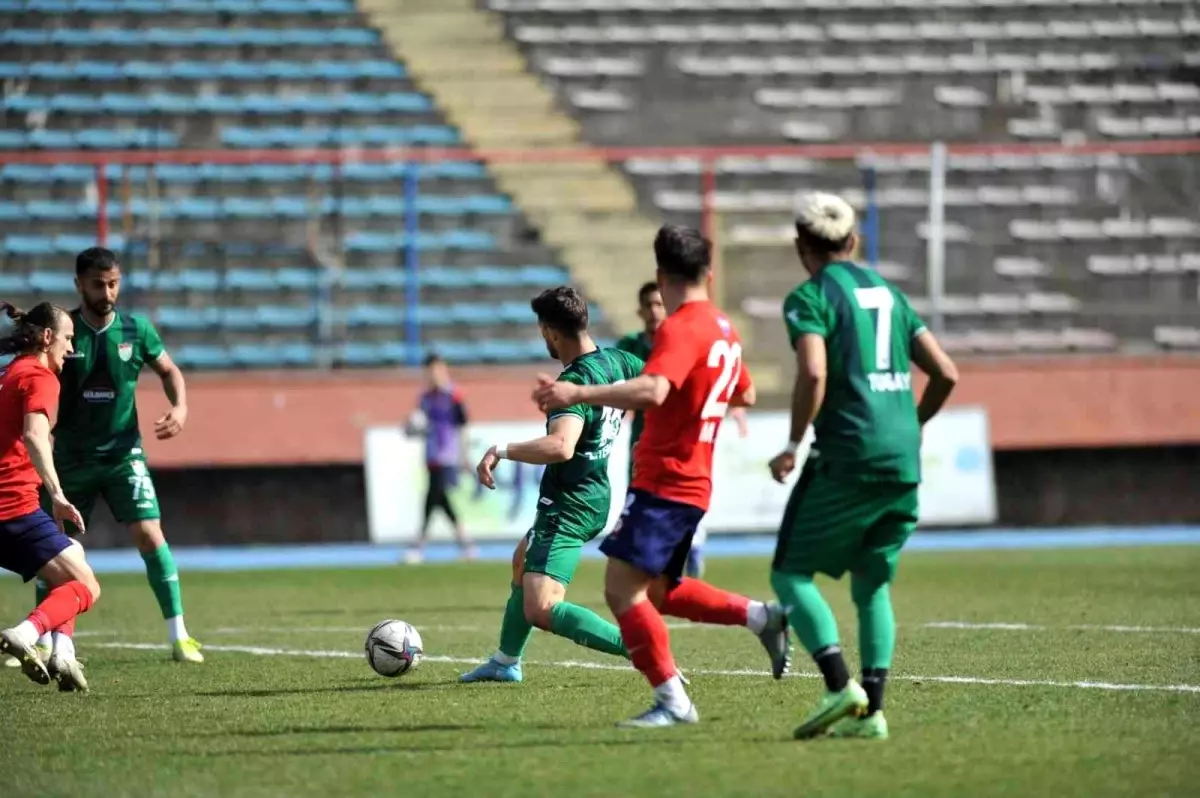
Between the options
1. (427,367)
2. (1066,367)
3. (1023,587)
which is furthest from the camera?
(1066,367)

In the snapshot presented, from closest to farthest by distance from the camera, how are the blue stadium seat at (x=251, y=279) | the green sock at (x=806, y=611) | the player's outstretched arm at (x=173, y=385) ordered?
1. the green sock at (x=806, y=611)
2. the player's outstretched arm at (x=173, y=385)
3. the blue stadium seat at (x=251, y=279)

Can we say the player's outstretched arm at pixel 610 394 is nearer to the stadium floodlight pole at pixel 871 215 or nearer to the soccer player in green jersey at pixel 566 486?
the soccer player in green jersey at pixel 566 486

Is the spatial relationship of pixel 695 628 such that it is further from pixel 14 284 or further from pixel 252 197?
pixel 14 284

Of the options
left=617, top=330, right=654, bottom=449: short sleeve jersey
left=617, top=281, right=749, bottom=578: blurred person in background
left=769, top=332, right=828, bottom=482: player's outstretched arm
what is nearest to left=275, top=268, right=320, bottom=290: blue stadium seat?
left=617, top=281, right=749, bottom=578: blurred person in background

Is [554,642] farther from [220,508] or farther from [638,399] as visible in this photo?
[220,508]

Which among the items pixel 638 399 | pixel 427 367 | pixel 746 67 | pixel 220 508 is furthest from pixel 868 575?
pixel 746 67

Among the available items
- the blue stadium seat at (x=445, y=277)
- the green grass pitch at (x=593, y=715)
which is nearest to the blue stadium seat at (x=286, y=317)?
the blue stadium seat at (x=445, y=277)

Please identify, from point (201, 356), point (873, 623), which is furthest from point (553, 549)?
point (201, 356)

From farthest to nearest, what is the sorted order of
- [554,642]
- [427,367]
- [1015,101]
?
[1015,101], [427,367], [554,642]

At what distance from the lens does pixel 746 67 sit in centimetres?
2450

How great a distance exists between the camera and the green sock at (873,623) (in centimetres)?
688

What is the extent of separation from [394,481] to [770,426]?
4.00m

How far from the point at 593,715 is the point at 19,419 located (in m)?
3.17

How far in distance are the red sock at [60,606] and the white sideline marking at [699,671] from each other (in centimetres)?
179
